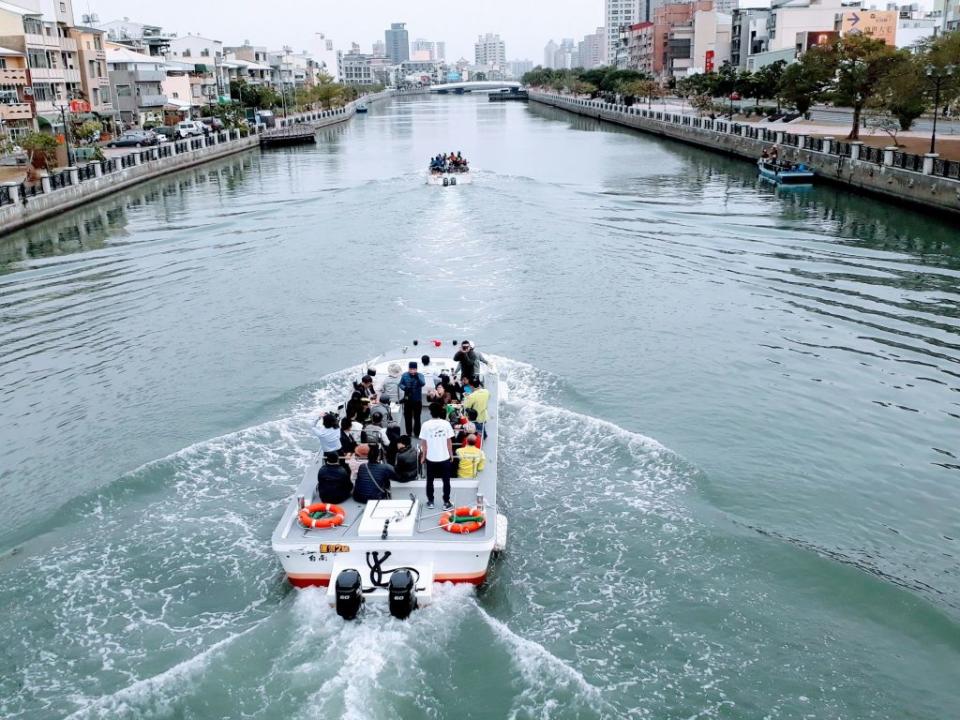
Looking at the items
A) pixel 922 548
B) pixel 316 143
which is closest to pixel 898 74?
pixel 922 548

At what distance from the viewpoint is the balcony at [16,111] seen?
192ft

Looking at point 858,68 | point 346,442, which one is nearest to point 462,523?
point 346,442

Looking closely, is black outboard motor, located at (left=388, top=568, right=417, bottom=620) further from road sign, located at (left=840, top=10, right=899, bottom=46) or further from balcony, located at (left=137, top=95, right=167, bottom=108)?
road sign, located at (left=840, top=10, right=899, bottom=46)

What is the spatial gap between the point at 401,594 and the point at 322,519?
5.58 feet

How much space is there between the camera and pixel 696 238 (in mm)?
34688

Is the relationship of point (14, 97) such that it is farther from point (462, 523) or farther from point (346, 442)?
point (462, 523)

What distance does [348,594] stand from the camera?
10.2m

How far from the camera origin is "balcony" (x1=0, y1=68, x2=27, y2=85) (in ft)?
194

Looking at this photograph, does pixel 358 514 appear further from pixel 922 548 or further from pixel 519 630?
pixel 922 548

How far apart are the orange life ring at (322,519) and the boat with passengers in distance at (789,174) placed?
142 ft

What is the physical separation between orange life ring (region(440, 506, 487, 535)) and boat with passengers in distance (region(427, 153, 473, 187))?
40118 mm

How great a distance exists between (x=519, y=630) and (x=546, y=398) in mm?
7856

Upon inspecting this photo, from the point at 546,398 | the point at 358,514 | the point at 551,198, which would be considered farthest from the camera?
the point at 551,198

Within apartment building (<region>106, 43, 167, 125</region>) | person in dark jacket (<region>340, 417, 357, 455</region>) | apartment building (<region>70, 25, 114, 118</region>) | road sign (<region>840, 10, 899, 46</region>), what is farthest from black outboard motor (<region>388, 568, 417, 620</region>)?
road sign (<region>840, 10, 899, 46</region>)
